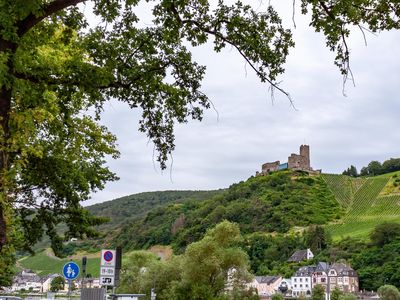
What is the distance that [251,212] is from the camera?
15838 centimetres

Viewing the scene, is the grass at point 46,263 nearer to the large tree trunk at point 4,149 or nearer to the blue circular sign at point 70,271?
the blue circular sign at point 70,271

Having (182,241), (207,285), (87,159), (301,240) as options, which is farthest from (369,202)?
(87,159)

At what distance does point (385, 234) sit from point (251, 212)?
49.4m

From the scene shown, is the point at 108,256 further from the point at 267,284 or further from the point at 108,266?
the point at 267,284

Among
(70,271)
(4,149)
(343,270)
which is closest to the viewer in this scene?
(4,149)

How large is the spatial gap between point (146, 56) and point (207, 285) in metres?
35.3

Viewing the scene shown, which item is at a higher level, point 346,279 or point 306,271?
point 306,271

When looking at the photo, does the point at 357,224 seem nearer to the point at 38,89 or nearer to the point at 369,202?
the point at 369,202

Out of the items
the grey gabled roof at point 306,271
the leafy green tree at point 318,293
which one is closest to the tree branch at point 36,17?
the leafy green tree at point 318,293

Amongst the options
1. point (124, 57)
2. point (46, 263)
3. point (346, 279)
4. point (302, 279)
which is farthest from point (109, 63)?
point (46, 263)

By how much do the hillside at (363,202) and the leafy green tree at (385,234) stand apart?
761 cm

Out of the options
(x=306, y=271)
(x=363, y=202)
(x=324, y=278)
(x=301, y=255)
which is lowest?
(x=324, y=278)

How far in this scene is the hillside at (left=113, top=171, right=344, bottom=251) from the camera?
150 m

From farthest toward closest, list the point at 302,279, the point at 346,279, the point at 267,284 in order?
the point at 302,279 → the point at 267,284 → the point at 346,279
